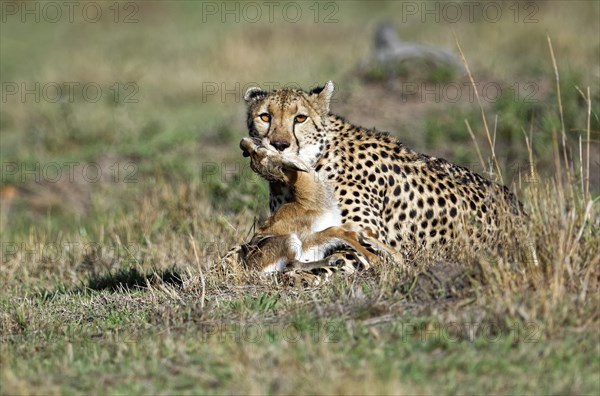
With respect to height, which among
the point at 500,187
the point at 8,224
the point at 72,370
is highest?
the point at 500,187

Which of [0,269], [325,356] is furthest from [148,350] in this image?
[0,269]

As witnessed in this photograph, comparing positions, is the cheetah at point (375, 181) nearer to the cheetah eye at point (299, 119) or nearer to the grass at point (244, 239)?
the cheetah eye at point (299, 119)

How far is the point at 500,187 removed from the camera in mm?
5594

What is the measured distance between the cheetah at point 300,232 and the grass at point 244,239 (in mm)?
140

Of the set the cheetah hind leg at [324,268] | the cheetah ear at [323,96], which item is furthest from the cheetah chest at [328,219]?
the cheetah ear at [323,96]

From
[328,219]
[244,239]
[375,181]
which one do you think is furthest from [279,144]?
[244,239]

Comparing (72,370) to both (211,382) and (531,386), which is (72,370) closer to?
(211,382)

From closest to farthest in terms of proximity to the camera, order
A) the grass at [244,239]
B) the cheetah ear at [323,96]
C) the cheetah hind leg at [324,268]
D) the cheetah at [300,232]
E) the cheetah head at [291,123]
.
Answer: the grass at [244,239], the cheetah hind leg at [324,268], the cheetah at [300,232], the cheetah head at [291,123], the cheetah ear at [323,96]

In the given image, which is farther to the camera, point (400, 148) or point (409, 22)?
point (409, 22)

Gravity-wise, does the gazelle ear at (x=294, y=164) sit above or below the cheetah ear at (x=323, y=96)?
below

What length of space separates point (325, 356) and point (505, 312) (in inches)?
29.9

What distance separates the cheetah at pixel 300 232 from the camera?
5250mm

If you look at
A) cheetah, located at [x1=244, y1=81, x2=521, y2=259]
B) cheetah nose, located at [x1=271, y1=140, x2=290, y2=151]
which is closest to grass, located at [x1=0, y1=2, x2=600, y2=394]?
cheetah, located at [x1=244, y1=81, x2=521, y2=259]

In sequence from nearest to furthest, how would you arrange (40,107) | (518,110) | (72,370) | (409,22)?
(72,370), (518,110), (40,107), (409,22)
